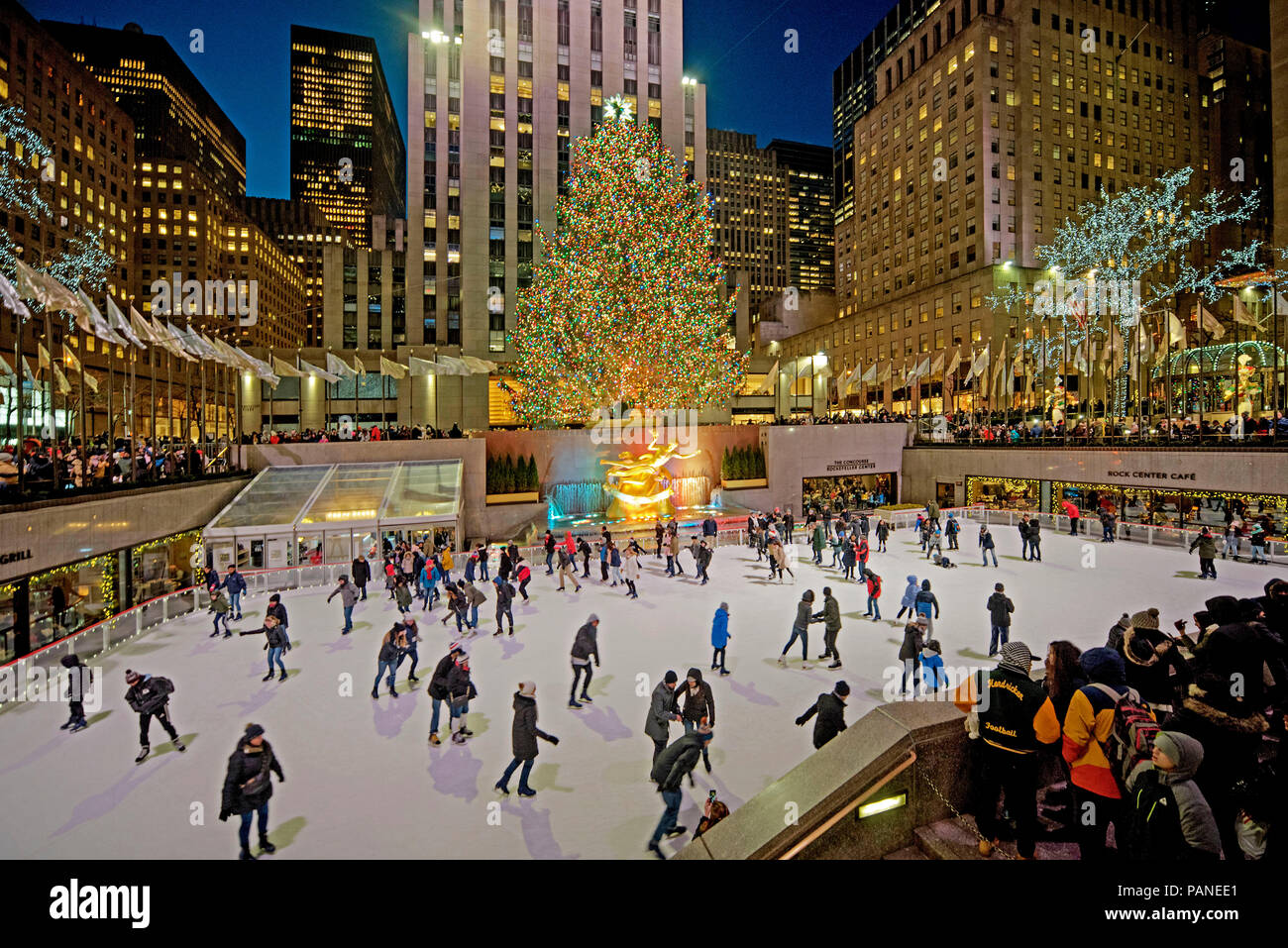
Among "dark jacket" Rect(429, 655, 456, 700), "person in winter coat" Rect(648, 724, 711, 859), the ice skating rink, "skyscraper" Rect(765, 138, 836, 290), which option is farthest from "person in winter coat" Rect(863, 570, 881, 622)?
"skyscraper" Rect(765, 138, 836, 290)

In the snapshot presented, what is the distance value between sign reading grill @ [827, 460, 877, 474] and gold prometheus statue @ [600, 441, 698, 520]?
34.0 feet

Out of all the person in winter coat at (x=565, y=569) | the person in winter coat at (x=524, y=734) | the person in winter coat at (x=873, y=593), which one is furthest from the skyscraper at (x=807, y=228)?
the person in winter coat at (x=524, y=734)

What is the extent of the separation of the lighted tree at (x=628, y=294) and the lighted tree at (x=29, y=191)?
50391 millimetres

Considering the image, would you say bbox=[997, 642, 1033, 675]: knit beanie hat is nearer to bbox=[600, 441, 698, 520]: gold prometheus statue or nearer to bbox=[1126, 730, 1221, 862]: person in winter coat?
bbox=[1126, 730, 1221, 862]: person in winter coat

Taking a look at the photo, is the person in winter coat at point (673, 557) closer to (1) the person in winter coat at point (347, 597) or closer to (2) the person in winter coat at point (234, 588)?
(1) the person in winter coat at point (347, 597)

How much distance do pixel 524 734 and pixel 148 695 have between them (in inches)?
205

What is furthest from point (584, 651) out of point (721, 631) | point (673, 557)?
point (673, 557)

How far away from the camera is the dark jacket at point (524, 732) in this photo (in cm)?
660

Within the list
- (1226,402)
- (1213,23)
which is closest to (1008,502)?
(1226,402)

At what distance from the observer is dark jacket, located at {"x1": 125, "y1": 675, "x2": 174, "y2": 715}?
7727mm

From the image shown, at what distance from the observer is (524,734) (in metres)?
6.59

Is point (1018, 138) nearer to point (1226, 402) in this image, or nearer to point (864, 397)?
point (864, 397)

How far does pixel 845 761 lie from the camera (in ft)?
15.4

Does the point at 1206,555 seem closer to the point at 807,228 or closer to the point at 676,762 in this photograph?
the point at 676,762
